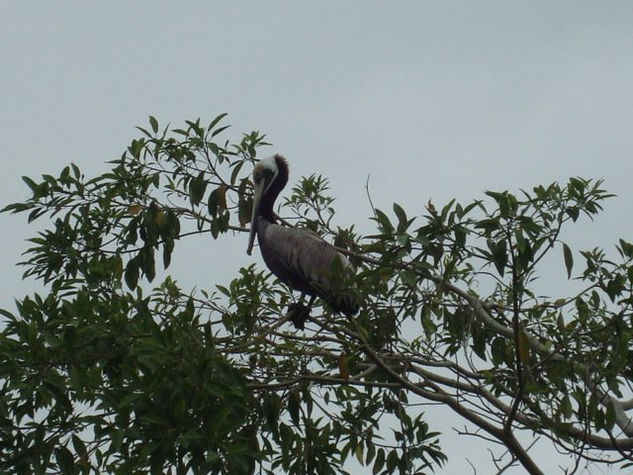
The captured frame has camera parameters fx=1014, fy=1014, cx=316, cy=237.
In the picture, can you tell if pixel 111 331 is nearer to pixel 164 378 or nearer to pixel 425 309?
pixel 164 378

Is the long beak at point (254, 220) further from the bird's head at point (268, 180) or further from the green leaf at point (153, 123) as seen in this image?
the green leaf at point (153, 123)

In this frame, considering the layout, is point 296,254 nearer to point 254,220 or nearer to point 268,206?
point 254,220

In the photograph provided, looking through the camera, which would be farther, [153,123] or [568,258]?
[153,123]

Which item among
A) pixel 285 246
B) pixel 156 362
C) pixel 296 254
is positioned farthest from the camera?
pixel 285 246

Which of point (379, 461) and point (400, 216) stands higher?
point (400, 216)

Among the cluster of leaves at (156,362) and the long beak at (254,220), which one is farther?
the long beak at (254,220)

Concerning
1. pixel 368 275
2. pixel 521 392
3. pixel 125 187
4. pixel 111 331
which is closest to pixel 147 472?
pixel 111 331

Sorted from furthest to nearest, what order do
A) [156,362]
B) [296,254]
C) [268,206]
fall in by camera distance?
[268,206]
[296,254]
[156,362]

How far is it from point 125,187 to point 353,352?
2.37 m

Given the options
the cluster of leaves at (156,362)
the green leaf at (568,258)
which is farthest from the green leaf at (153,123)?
the green leaf at (568,258)

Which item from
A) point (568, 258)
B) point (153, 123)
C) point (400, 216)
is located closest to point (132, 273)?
Result: point (153, 123)

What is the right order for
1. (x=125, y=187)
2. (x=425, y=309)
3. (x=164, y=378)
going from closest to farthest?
(x=164, y=378), (x=425, y=309), (x=125, y=187)

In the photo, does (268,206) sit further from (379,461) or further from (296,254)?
(379,461)

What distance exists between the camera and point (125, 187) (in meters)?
7.82
